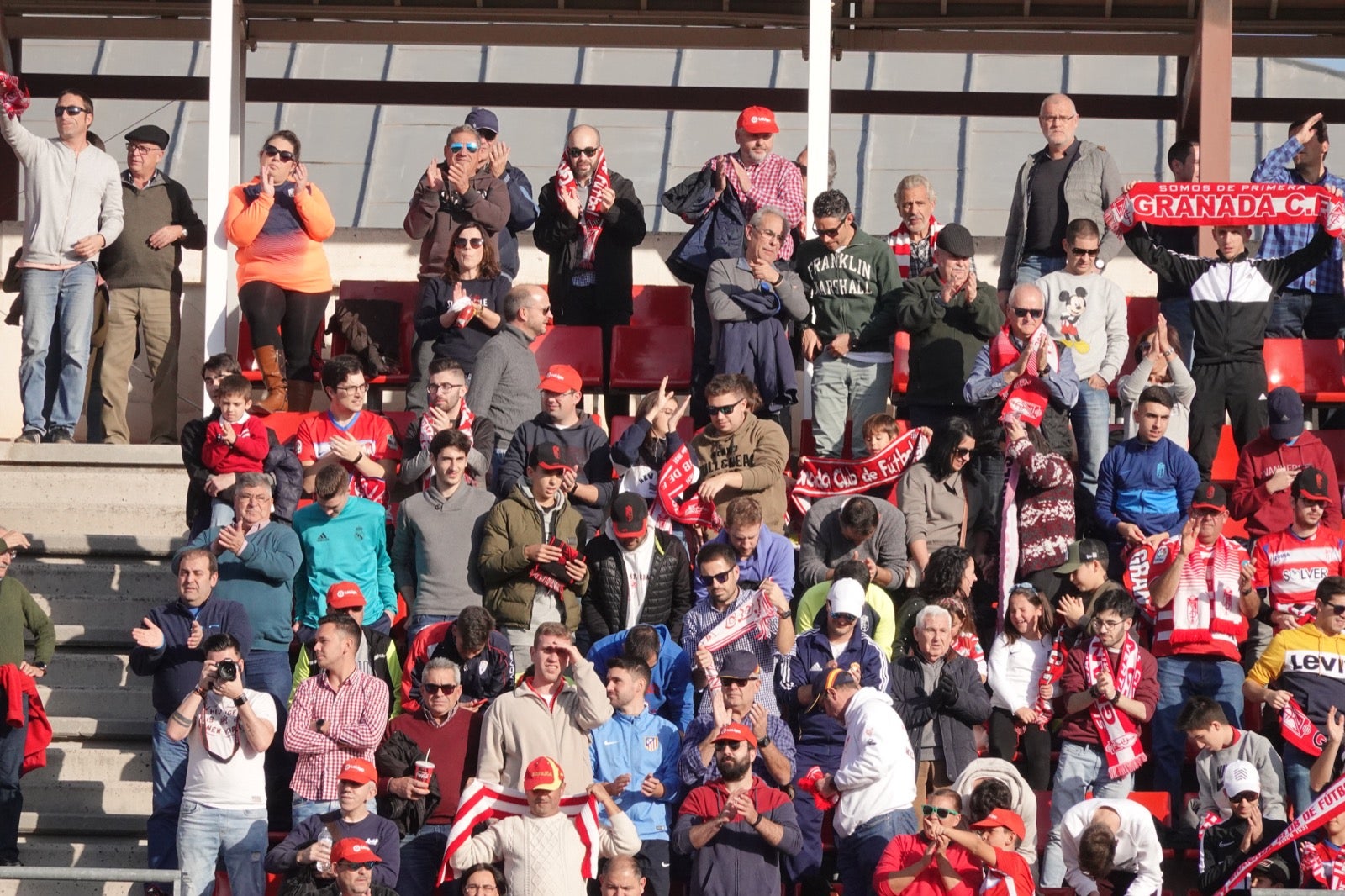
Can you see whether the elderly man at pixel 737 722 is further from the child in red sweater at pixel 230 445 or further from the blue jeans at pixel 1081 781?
the child in red sweater at pixel 230 445

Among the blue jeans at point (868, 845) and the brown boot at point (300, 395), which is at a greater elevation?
the brown boot at point (300, 395)

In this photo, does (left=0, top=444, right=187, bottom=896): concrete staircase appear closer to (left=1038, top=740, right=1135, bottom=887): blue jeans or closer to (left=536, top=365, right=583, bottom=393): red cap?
(left=536, top=365, right=583, bottom=393): red cap

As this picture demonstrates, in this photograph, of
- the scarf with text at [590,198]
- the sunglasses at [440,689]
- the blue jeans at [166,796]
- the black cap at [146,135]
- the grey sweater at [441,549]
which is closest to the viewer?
Answer: the sunglasses at [440,689]

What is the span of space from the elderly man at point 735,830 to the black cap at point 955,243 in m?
3.73

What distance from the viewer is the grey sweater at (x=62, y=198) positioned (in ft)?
44.7

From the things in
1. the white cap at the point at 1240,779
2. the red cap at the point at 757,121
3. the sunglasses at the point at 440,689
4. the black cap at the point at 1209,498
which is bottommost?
the white cap at the point at 1240,779

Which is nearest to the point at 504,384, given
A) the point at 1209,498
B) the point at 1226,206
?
the point at 1209,498

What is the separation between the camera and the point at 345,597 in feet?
36.5

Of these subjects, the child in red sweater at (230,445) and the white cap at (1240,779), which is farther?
the child in red sweater at (230,445)

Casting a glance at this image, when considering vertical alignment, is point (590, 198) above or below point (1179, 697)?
above

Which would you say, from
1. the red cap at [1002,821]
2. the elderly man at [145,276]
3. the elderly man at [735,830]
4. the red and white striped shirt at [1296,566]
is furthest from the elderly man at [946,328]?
the elderly man at [145,276]

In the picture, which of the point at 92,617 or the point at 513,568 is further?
the point at 92,617

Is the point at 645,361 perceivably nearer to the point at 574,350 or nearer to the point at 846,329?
the point at 574,350

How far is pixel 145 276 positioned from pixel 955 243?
5075mm
